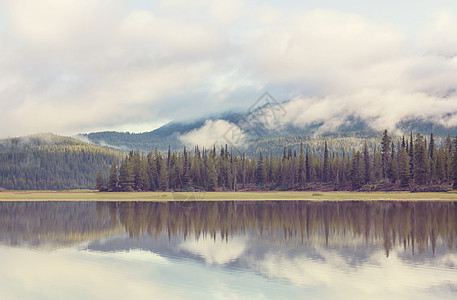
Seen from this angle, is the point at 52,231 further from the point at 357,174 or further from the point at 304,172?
the point at 304,172

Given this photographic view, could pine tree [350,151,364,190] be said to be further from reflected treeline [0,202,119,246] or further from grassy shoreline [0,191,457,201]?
reflected treeline [0,202,119,246]

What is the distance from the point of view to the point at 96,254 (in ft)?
97.9

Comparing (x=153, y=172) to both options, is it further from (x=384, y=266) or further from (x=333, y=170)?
(x=384, y=266)

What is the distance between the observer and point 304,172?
167875 mm

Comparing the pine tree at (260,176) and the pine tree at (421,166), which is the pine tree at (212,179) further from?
the pine tree at (421,166)

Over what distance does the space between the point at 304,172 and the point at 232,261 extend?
472 ft

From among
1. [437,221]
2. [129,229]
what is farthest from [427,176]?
[129,229]

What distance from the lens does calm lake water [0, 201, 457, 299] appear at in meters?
20.6

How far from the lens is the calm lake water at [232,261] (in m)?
20.6

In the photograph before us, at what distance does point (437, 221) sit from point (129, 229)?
1255 inches

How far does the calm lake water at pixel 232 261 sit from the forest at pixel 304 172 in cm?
8686

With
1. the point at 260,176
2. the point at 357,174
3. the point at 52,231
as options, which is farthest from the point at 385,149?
the point at 52,231

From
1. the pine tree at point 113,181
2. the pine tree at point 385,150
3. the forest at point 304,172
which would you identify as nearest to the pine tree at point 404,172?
the forest at point 304,172

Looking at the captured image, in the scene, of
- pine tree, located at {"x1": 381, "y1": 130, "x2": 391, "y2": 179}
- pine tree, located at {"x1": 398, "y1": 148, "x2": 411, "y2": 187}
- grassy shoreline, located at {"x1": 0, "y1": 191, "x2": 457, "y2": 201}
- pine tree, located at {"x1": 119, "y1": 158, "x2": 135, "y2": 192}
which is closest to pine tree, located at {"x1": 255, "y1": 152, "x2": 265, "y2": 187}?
pine tree, located at {"x1": 381, "y1": 130, "x2": 391, "y2": 179}
